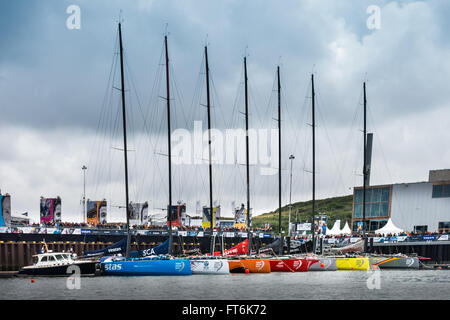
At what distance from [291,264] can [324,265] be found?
16.5 feet

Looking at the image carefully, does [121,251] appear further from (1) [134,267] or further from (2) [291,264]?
(2) [291,264]

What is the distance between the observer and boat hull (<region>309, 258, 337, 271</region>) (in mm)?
72875

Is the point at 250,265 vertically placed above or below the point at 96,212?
below

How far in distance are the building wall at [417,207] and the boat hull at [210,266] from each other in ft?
207

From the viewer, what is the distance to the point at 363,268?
3049 inches

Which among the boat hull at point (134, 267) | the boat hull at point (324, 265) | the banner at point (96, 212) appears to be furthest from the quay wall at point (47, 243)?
the boat hull at point (324, 265)

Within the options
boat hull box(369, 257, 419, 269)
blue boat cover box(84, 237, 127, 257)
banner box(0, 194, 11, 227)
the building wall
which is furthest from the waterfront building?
blue boat cover box(84, 237, 127, 257)

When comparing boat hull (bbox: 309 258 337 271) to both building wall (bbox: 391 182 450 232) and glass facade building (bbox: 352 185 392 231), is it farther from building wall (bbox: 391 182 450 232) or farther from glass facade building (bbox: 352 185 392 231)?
glass facade building (bbox: 352 185 392 231)

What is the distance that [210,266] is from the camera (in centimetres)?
6234

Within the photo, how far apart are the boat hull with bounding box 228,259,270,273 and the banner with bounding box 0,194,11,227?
31836 millimetres

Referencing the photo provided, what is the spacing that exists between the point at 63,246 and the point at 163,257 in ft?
96.3

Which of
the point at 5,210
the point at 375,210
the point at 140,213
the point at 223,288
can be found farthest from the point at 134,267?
the point at 375,210
